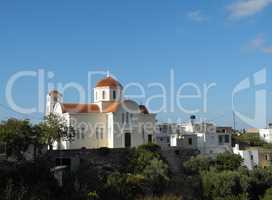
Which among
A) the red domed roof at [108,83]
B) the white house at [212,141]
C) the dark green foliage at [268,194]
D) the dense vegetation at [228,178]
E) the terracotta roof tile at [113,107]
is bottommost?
the dark green foliage at [268,194]

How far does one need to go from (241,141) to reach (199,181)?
26330 millimetres

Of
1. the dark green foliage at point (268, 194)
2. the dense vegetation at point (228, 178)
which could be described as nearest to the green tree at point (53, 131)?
the dense vegetation at point (228, 178)

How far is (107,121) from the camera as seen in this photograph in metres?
50.4

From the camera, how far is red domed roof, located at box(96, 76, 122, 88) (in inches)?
2076

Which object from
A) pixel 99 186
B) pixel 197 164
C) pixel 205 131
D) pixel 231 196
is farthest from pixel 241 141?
pixel 99 186

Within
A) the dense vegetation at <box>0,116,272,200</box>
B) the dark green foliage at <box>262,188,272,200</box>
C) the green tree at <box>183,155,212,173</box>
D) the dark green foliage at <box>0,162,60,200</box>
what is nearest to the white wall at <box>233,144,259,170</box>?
the dense vegetation at <box>0,116,272,200</box>

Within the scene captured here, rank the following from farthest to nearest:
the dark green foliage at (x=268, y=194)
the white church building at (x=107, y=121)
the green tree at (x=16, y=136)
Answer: the white church building at (x=107, y=121), the dark green foliage at (x=268, y=194), the green tree at (x=16, y=136)

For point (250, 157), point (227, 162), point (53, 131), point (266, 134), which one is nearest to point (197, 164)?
point (227, 162)

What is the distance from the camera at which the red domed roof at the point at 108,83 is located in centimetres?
5272

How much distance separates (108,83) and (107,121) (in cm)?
469

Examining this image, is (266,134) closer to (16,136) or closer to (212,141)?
(212,141)

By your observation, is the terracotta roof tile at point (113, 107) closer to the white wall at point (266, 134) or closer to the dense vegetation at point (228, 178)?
the dense vegetation at point (228, 178)

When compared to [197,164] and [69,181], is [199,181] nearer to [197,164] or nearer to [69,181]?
[197,164]

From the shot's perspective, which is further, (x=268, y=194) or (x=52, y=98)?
(x=52, y=98)
